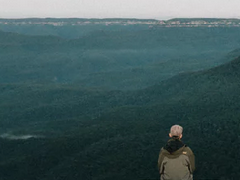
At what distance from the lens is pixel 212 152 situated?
4012 cm

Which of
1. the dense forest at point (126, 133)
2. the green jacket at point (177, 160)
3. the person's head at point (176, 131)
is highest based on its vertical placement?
the person's head at point (176, 131)

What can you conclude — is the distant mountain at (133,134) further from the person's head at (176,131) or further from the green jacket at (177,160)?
the person's head at (176,131)

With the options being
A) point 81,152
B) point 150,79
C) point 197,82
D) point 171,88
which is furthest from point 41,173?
point 150,79

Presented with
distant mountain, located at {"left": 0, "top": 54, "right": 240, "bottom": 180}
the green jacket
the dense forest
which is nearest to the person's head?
the green jacket

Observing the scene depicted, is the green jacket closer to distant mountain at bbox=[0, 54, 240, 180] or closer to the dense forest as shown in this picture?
the dense forest

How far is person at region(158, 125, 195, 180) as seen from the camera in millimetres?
11383

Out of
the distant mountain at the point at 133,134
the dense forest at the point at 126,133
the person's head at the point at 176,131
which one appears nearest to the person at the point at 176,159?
the person's head at the point at 176,131

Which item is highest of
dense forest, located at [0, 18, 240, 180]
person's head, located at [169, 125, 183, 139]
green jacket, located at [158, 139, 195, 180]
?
person's head, located at [169, 125, 183, 139]

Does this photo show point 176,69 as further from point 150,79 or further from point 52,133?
point 52,133

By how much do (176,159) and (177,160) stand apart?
48mm

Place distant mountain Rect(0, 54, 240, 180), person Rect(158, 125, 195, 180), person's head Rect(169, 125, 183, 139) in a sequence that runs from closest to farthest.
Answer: person's head Rect(169, 125, 183, 139) → person Rect(158, 125, 195, 180) → distant mountain Rect(0, 54, 240, 180)

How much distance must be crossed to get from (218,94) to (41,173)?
41292mm

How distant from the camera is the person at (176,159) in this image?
11.4m

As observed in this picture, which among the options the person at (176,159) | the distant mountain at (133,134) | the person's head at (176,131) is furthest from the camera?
the distant mountain at (133,134)
